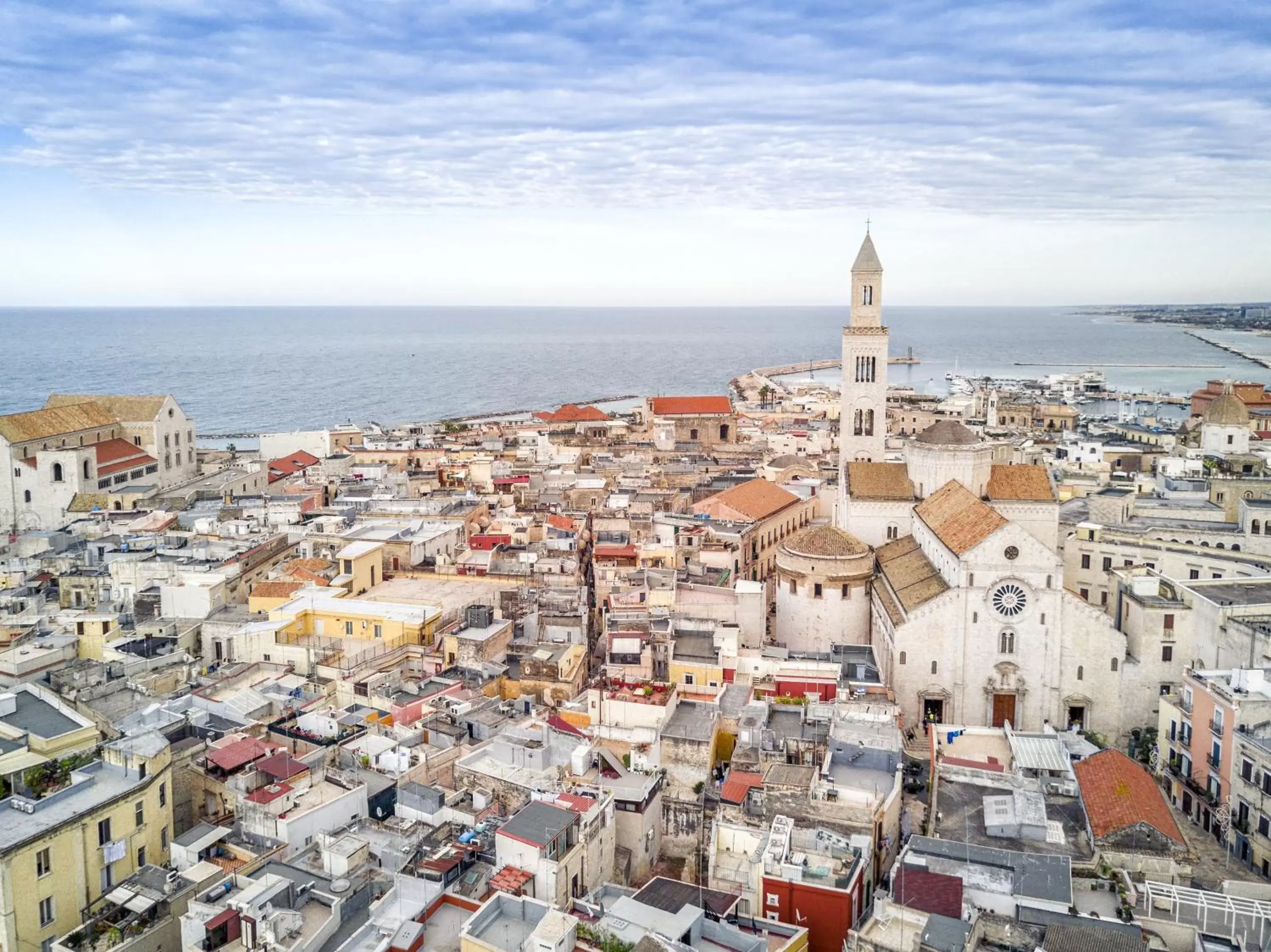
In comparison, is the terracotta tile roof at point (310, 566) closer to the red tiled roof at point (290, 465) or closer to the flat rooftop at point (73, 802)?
the flat rooftop at point (73, 802)

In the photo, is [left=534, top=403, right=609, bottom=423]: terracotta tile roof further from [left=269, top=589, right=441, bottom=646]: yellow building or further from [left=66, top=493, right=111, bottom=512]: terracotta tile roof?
[left=269, top=589, right=441, bottom=646]: yellow building

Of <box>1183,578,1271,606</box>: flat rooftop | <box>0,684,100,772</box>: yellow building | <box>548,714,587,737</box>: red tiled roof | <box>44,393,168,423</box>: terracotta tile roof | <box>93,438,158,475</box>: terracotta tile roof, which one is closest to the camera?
<box>0,684,100,772</box>: yellow building

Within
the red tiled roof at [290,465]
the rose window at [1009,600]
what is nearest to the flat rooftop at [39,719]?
the rose window at [1009,600]

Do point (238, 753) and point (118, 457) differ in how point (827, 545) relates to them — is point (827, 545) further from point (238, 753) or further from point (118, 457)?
point (118, 457)

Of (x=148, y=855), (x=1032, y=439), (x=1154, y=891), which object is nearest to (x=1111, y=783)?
(x=1154, y=891)

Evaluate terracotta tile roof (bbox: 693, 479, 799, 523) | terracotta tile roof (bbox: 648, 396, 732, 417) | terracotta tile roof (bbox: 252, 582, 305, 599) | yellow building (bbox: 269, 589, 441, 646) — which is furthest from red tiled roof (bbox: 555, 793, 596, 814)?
terracotta tile roof (bbox: 648, 396, 732, 417)

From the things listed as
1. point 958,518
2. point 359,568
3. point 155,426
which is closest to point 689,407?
point 155,426
